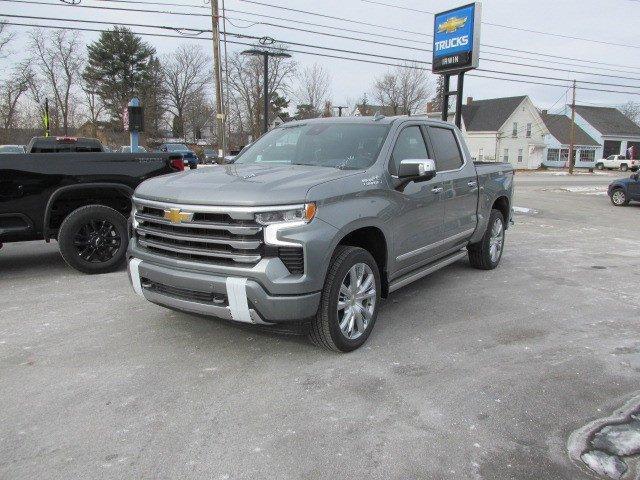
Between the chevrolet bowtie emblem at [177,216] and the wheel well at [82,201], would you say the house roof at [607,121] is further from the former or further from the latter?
the chevrolet bowtie emblem at [177,216]

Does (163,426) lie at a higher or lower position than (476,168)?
lower

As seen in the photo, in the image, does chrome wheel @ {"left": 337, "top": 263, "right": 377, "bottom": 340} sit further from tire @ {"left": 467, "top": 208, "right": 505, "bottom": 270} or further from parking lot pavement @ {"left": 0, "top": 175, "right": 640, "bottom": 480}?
tire @ {"left": 467, "top": 208, "right": 505, "bottom": 270}

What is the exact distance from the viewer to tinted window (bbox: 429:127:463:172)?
561 cm

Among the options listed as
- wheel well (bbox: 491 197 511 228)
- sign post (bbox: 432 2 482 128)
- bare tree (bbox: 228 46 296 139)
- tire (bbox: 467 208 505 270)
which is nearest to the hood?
tire (bbox: 467 208 505 270)

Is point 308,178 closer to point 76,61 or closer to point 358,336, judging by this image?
point 358,336

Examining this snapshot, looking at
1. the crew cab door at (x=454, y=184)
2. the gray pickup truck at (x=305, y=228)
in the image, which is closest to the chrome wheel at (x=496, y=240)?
the crew cab door at (x=454, y=184)

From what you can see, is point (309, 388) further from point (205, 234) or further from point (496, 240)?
point (496, 240)

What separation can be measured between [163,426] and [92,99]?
65.1m

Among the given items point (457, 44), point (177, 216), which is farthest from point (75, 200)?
point (457, 44)

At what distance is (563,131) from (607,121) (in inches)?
352

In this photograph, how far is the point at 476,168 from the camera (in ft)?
21.1

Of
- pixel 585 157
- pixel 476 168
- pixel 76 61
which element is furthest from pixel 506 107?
pixel 476 168

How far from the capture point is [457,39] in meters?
16.2

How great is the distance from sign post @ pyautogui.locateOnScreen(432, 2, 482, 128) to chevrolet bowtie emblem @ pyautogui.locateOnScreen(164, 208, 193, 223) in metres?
12.5
